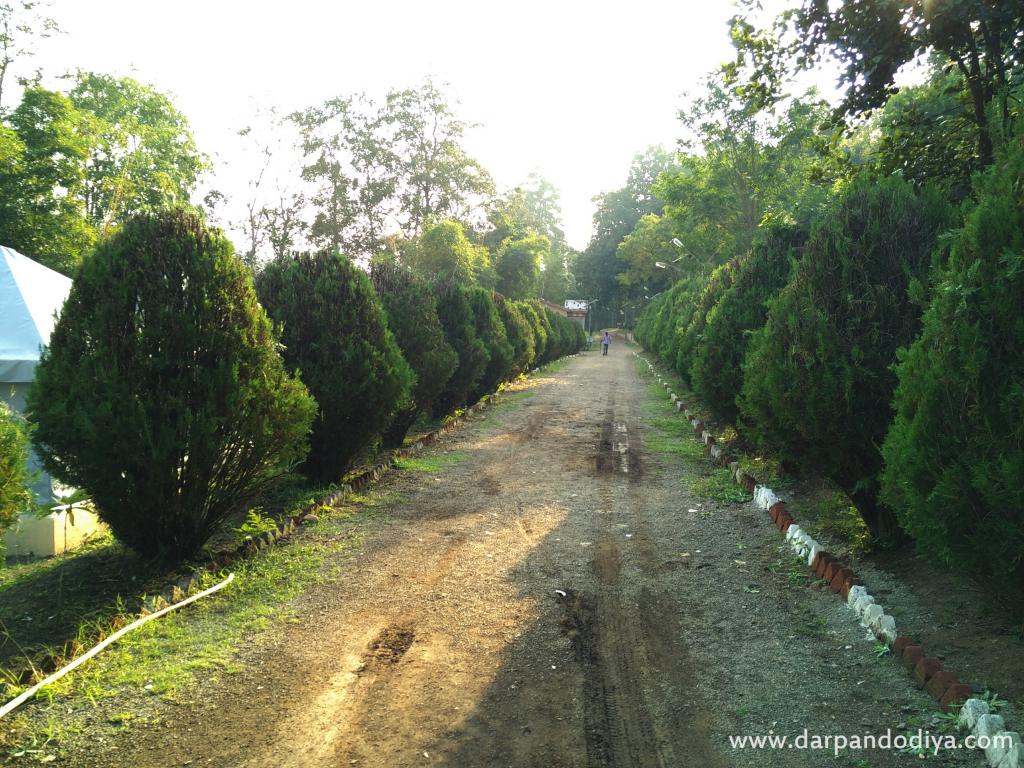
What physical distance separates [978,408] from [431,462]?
741 cm

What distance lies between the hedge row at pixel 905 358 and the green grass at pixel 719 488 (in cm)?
79

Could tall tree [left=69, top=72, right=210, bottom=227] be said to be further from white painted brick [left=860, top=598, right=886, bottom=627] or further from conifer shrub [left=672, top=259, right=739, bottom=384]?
white painted brick [left=860, top=598, right=886, bottom=627]

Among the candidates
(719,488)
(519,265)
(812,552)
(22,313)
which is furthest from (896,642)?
(519,265)

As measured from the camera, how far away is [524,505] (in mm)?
7492

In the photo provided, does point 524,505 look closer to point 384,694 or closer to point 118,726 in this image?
point 384,694

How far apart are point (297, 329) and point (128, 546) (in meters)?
3.18

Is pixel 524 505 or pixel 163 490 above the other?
pixel 163 490

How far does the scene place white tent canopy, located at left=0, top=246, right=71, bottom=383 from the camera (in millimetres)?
7871

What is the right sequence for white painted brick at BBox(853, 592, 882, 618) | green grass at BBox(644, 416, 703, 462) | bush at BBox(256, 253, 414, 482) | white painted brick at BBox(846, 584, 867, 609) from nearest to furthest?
white painted brick at BBox(853, 592, 882, 618) → white painted brick at BBox(846, 584, 867, 609) → bush at BBox(256, 253, 414, 482) → green grass at BBox(644, 416, 703, 462)

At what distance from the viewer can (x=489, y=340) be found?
16.4 meters

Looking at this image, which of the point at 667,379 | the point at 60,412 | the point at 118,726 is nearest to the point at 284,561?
the point at 60,412

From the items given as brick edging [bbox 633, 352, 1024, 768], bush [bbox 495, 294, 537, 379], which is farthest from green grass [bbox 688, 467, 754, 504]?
bush [bbox 495, 294, 537, 379]

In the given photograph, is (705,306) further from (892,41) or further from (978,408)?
(978,408)

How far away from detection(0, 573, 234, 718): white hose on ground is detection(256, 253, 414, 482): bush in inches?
114
